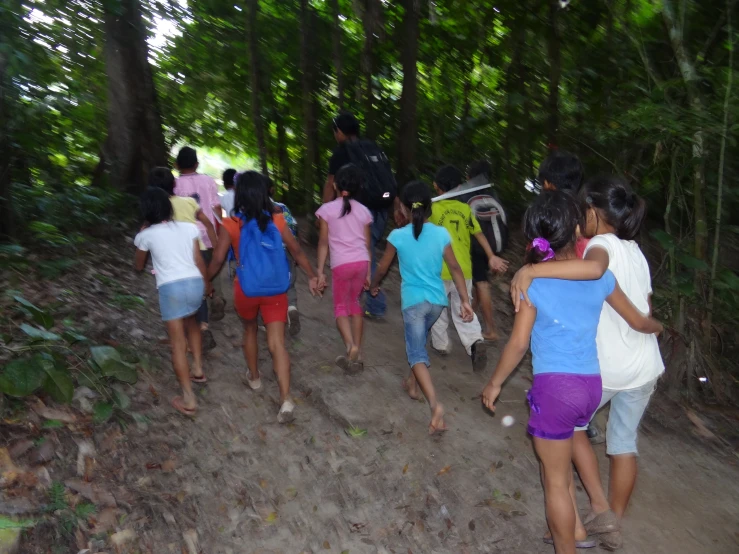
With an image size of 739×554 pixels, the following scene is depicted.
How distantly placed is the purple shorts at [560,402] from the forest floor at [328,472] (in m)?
1.44

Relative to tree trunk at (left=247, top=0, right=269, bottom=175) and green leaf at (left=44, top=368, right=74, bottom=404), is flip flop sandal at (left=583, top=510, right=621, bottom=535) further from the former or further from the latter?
tree trunk at (left=247, top=0, right=269, bottom=175)

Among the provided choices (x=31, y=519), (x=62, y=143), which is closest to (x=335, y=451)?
(x=31, y=519)

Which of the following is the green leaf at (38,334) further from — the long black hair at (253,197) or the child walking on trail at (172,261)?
the long black hair at (253,197)

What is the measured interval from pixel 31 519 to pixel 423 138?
9559 millimetres

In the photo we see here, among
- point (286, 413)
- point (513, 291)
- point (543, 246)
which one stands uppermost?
point (543, 246)

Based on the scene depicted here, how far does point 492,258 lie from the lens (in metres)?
6.54

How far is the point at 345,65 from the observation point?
1164 centimetres

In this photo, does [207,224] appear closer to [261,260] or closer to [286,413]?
[261,260]

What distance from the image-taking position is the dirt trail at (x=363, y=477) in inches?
186

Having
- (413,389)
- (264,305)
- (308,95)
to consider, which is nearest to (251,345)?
(264,305)

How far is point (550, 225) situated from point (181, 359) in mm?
3056

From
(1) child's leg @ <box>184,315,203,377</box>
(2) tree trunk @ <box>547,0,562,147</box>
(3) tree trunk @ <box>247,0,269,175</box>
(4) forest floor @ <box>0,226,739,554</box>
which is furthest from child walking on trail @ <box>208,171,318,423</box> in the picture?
(2) tree trunk @ <box>547,0,562,147</box>

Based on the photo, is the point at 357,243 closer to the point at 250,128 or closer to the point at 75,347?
the point at 75,347

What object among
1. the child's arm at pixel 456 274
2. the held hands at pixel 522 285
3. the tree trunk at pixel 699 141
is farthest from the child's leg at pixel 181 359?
the tree trunk at pixel 699 141
